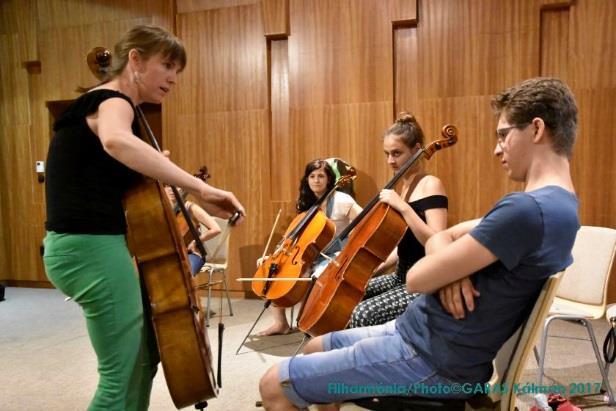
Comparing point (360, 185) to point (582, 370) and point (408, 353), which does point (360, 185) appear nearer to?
point (582, 370)

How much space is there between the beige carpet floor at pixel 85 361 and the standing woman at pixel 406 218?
0.87 metres

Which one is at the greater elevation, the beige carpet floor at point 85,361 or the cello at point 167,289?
the cello at point 167,289

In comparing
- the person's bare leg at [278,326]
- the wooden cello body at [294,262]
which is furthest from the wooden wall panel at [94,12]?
the person's bare leg at [278,326]

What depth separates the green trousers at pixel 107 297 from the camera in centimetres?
133

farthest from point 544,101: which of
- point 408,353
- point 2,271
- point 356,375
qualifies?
point 2,271

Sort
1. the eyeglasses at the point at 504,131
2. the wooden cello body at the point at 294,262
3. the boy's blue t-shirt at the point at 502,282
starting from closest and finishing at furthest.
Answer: the boy's blue t-shirt at the point at 502,282
the eyeglasses at the point at 504,131
the wooden cello body at the point at 294,262

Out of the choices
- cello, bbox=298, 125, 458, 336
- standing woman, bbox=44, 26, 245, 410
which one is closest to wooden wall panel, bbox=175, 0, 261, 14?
cello, bbox=298, 125, 458, 336

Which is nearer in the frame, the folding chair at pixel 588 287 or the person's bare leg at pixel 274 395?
the person's bare leg at pixel 274 395

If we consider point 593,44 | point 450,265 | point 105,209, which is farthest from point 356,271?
point 593,44

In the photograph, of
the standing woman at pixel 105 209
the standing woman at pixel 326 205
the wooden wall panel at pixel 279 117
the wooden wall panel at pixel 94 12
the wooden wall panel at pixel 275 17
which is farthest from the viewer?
the wooden wall panel at pixel 94 12

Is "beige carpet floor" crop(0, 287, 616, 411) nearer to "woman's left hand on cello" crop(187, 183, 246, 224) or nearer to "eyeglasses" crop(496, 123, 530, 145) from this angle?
"woman's left hand on cello" crop(187, 183, 246, 224)

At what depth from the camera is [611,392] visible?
230 cm

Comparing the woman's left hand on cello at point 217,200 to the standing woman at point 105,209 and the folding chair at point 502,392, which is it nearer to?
the standing woman at point 105,209

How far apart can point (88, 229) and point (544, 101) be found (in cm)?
122
